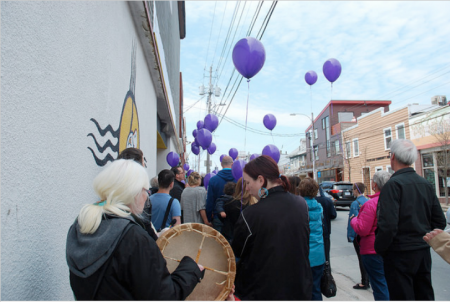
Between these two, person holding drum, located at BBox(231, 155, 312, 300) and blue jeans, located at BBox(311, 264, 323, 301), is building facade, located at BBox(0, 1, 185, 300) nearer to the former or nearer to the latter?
person holding drum, located at BBox(231, 155, 312, 300)

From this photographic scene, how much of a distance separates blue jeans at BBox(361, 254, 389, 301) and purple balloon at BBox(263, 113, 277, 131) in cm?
655

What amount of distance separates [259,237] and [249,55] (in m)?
3.43

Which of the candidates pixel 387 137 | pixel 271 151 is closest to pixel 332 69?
pixel 271 151

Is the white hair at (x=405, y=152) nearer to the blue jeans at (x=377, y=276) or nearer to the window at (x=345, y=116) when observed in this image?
the blue jeans at (x=377, y=276)

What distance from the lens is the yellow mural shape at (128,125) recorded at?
3.98m

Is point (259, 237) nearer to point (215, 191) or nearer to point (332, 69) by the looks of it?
point (215, 191)

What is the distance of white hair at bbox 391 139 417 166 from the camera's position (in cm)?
292

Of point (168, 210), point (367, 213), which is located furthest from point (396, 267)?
point (168, 210)

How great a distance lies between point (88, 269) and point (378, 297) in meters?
3.73

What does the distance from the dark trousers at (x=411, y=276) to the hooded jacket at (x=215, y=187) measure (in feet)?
8.56

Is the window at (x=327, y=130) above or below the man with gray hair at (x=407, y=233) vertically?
above

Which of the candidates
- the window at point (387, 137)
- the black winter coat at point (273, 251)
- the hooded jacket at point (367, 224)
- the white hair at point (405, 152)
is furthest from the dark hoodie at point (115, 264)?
the window at point (387, 137)

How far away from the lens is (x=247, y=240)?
2184 millimetres

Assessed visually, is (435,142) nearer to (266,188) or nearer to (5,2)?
(266,188)
